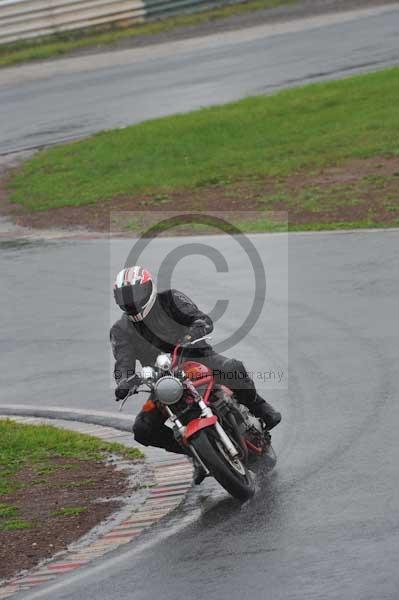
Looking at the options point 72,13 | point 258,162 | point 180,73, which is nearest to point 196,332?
point 258,162

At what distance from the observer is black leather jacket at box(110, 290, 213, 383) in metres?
9.59

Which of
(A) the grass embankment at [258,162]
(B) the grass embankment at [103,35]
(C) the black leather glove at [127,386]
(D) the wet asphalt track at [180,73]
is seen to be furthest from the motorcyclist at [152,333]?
(B) the grass embankment at [103,35]

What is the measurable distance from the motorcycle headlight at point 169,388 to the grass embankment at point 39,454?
59.0 inches

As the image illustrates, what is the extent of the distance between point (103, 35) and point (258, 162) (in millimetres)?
14178

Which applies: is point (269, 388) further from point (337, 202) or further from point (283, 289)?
point (337, 202)

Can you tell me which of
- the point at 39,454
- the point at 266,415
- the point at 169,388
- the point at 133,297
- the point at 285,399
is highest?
the point at 133,297

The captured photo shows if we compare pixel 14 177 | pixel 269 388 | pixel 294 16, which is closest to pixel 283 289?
pixel 269 388

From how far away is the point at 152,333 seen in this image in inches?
378

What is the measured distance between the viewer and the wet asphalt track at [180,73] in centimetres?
2803

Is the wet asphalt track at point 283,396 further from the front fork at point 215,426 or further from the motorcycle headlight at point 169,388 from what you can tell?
the motorcycle headlight at point 169,388

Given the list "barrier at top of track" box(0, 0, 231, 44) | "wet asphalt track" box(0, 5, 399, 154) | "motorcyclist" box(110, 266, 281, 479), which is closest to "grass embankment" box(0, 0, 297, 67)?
"barrier at top of track" box(0, 0, 231, 44)

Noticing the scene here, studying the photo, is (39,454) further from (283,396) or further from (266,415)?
(283,396)

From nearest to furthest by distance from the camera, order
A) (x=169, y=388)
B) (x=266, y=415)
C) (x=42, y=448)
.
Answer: (x=169, y=388) < (x=266, y=415) < (x=42, y=448)

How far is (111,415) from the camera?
39.4ft
